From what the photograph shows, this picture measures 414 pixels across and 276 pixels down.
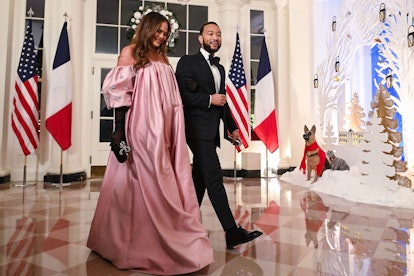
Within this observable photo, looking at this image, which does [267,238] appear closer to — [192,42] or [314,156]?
[314,156]

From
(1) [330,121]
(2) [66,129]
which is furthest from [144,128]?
(1) [330,121]

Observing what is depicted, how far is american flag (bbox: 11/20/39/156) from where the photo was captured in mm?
4270

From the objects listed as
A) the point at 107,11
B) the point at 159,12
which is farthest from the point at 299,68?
the point at 107,11

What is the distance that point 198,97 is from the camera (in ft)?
5.56

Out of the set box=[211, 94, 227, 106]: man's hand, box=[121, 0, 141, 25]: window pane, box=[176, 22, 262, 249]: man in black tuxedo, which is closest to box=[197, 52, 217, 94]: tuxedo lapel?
box=[176, 22, 262, 249]: man in black tuxedo

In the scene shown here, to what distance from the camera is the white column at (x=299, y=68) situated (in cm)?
530

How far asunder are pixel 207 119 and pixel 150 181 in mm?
501

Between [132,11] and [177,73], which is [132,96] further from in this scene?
[132,11]

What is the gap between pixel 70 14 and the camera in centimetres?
475

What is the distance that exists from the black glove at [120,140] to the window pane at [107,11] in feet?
14.7

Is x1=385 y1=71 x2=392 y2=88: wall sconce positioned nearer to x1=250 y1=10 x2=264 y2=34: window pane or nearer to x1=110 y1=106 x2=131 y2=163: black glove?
x1=250 y1=10 x2=264 y2=34: window pane

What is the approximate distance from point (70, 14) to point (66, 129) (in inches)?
72.3

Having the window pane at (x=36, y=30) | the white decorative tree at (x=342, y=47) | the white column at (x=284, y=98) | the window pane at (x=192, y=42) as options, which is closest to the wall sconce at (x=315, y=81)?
the white decorative tree at (x=342, y=47)

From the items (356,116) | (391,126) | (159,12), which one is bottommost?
(391,126)
